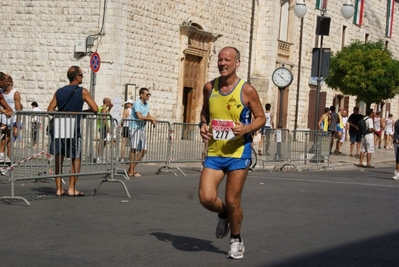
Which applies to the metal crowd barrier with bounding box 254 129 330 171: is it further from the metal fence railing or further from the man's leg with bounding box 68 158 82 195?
the man's leg with bounding box 68 158 82 195

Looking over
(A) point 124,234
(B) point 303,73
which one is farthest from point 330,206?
(B) point 303,73

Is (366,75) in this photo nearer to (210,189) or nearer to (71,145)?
(71,145)

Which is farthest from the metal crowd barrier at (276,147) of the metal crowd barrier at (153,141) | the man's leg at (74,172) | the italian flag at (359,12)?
the italian flag at (359,12)

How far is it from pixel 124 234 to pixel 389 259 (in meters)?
2.65

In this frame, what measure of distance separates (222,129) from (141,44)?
21779 millimetres

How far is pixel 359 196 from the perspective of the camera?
50.8 feet

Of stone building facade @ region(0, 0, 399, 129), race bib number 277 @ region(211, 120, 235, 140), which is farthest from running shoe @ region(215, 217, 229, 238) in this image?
stone building facade @ region(0, 0, 399, 129)

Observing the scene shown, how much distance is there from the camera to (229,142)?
8.40 m

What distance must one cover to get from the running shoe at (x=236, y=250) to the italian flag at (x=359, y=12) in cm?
4406

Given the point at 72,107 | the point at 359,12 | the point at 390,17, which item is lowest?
the point at 72,107

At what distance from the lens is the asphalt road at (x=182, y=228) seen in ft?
27.0

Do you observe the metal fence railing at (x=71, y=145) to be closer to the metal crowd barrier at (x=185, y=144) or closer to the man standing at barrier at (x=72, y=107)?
the man standing at barrier at (x=72, y=107)

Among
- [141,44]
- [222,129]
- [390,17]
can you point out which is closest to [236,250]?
[222,129]

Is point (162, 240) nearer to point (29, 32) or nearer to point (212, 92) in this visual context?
point (212, 92)
